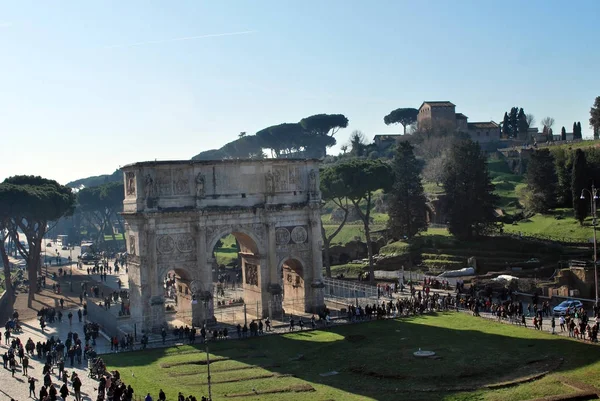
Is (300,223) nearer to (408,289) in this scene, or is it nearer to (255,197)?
(255,197)

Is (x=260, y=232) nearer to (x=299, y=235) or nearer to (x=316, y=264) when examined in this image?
(x=299, y=235)

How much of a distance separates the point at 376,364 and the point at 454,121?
89158mm

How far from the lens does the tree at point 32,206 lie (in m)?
55.4

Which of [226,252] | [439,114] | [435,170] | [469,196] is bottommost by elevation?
[226,252]

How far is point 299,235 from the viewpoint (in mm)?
42594

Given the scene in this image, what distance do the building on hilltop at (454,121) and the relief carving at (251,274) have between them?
2933 inches

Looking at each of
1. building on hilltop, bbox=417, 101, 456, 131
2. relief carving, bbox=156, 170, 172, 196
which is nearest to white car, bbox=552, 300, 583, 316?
relief carving, bbox=156, 170, 172, 196

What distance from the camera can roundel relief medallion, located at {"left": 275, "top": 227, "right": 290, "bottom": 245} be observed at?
42.0 m

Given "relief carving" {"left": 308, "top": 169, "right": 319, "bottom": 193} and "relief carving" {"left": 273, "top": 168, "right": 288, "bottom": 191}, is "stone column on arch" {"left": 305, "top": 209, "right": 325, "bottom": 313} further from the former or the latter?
"relief carving" {"left": 273, "top": 168, "right": 288, "bottom": 191}

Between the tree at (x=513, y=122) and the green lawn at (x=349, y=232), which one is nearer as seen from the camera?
the green lawn at (x=349, y=232)

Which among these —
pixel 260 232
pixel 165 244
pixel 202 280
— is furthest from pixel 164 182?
pixel 260 232

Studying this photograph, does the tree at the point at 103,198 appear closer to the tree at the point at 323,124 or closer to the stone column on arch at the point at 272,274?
the tree at the point at 323,124

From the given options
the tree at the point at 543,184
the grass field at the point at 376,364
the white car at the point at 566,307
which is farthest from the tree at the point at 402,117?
the grass field at the point at 376,364

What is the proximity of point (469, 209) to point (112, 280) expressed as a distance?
109 ft
